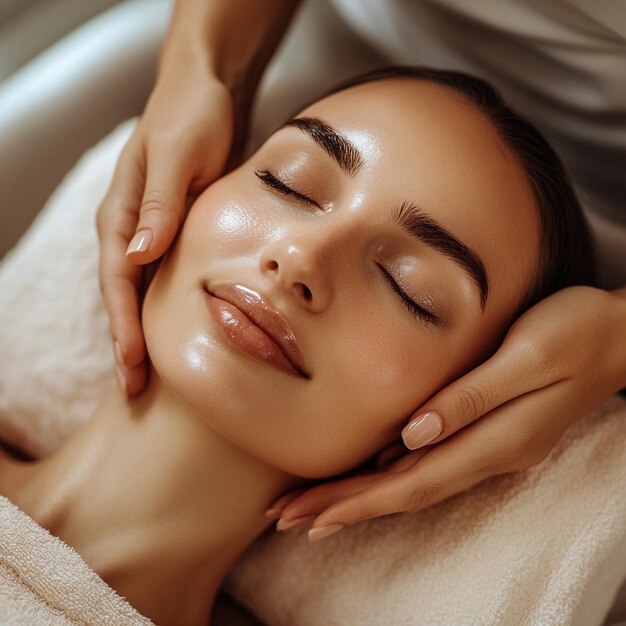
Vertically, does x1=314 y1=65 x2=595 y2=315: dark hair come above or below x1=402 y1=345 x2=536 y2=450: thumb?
above

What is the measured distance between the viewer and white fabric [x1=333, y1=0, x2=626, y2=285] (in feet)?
3.67

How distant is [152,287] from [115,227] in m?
0.16

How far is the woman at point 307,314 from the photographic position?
2.80 ft

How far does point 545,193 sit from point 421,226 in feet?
0.73

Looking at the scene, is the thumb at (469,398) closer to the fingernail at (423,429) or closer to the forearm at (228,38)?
the fingernail at (423,429)

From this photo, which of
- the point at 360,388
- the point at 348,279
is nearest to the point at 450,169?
the point at 348,279

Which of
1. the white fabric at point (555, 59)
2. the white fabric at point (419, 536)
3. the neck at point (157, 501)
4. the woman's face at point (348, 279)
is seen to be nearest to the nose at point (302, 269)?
the woman's face at point (348, 279)

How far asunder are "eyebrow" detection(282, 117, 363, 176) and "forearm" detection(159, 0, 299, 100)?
0.30 m

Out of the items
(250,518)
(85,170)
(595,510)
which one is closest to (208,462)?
(250,518)

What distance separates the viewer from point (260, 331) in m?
0.85

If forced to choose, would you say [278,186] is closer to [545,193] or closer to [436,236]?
[436,236]

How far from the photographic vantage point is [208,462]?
3.13 feet

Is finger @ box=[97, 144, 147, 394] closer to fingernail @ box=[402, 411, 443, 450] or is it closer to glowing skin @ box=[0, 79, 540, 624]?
glowing skin @ box=[0, 79, 540, 624]

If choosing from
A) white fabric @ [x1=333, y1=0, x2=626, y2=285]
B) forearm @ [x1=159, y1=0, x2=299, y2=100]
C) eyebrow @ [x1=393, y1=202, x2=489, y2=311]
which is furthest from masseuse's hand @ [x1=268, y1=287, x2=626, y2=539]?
forearm @ [x1=159, y1=0, x2=299, y2=100]
